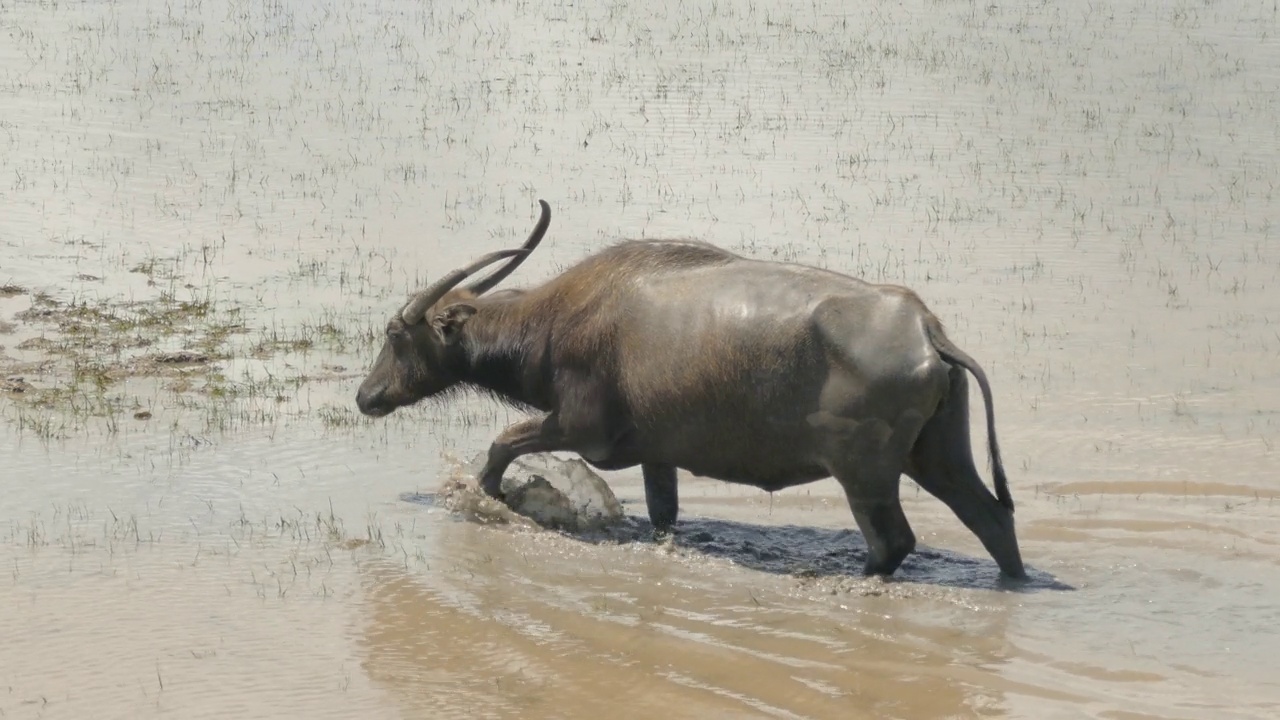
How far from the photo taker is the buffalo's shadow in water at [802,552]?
24.4 feet

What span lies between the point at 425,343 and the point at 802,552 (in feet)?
7.12

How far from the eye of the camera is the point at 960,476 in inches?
285

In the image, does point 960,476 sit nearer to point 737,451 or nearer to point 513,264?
point 737,451

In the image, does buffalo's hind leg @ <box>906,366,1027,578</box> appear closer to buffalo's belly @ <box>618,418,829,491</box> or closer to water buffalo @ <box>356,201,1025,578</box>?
water buffalo @ <box>356,201,1025,578</box>

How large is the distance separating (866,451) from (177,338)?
18.3ft

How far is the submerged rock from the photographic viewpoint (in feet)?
27.0

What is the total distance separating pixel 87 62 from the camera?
18.0 metres

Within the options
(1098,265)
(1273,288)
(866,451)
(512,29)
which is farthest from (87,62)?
(866,451)

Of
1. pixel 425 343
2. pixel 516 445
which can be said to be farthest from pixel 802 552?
pixel 425 343

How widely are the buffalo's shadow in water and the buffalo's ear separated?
0.79 metres

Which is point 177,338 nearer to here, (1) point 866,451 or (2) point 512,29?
(1) point 866,451

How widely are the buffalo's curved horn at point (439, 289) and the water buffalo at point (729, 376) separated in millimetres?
11

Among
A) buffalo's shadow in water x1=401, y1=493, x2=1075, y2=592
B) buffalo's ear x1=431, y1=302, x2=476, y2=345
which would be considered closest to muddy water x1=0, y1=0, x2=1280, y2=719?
buffalo's shadow in water x1=401, y1=493, x2=1075, y2=592

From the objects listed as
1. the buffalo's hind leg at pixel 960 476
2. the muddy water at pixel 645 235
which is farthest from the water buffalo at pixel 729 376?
the muddy water at pixel 645 235
